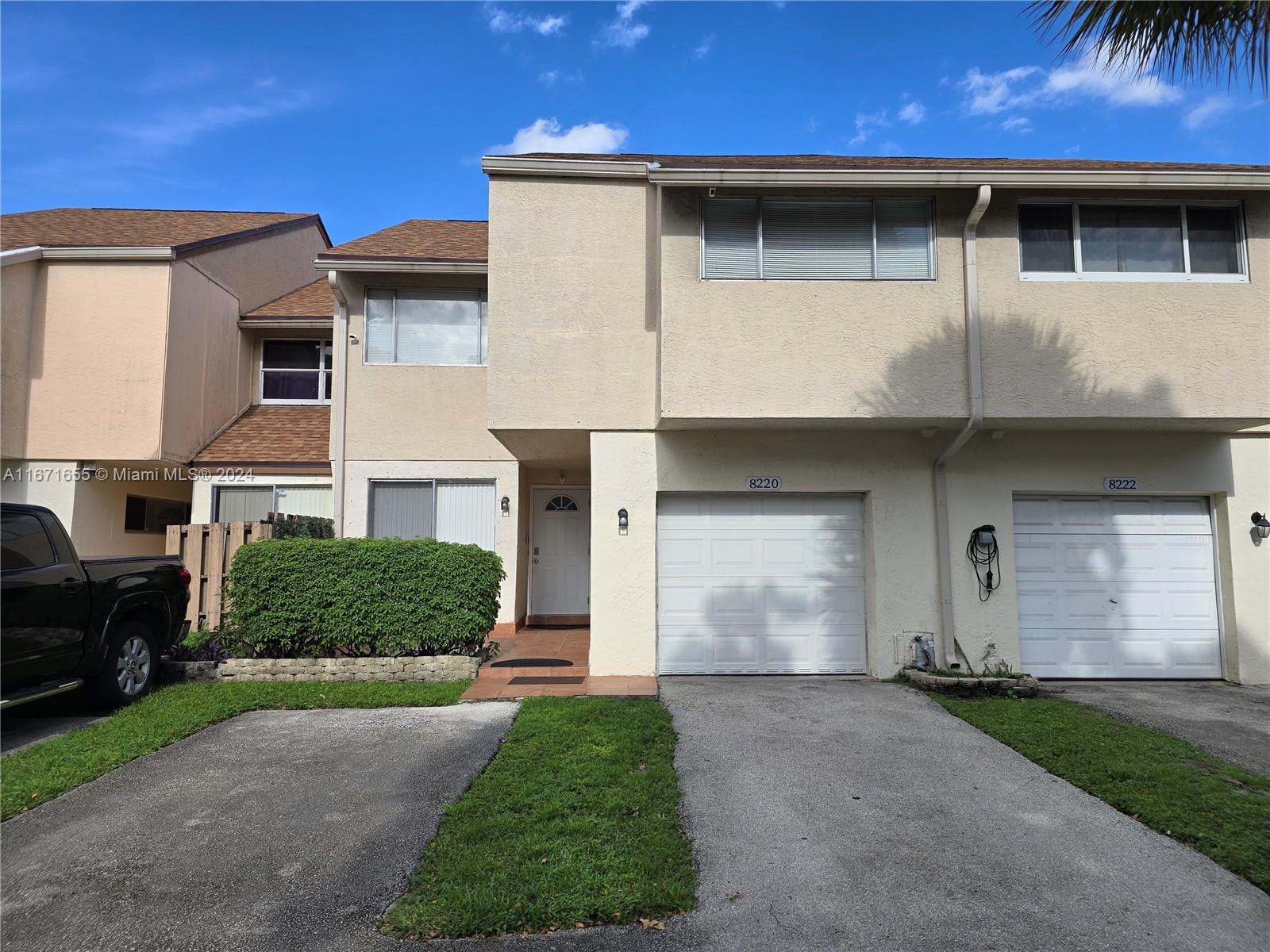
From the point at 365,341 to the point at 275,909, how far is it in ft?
31.7

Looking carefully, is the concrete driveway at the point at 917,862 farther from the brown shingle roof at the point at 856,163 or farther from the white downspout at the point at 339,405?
the white downspout at the point at 339,405

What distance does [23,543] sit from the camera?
624 cm

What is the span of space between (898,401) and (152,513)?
13.9 m

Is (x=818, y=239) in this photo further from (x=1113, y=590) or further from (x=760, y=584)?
(x=1113, y=590)

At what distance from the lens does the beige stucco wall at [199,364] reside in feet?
40.7

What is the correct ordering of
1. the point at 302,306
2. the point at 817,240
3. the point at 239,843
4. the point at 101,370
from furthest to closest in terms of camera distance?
1. the point at 302,306
2. the point at 101,370
3. the point at 817,240
4. the point at 239,843

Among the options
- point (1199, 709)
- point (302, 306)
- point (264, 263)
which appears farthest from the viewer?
point (264, 263)

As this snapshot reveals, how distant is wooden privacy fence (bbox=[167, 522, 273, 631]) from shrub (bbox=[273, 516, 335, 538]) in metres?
0.13

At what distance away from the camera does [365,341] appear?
11883mm

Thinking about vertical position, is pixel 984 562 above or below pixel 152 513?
below

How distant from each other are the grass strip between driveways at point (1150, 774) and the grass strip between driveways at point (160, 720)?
5298mm

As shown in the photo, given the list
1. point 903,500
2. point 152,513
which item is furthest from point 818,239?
point 152,513

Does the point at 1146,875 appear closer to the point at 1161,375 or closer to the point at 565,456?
the point at 1161,375

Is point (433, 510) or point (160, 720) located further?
point (433, 510)
